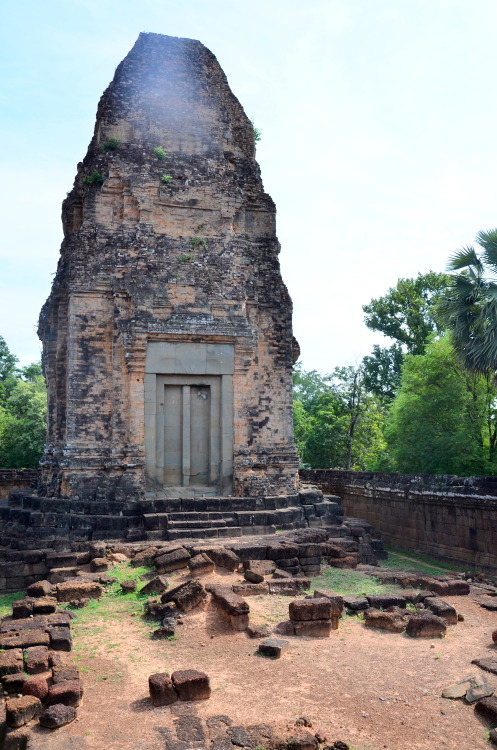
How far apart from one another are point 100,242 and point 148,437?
15.4 ft

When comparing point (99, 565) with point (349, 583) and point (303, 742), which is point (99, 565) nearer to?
point (349, 583)

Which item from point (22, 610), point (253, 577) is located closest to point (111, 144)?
point (253, 577)

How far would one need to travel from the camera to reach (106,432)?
1427cm

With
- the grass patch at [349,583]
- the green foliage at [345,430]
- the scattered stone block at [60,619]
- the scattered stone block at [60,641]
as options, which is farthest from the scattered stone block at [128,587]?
the green foliage at [345,430]

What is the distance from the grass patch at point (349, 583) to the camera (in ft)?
33.0

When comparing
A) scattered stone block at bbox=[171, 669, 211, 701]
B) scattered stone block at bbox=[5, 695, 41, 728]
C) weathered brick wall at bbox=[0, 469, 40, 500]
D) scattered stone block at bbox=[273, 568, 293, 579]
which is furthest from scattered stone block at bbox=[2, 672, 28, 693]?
weathered brick wall at bbox=[0, 469, 40, 500]

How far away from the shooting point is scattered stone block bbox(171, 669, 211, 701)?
621 cm

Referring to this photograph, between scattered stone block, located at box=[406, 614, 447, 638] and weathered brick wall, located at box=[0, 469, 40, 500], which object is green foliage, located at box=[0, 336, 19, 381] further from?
scattered stone block, located at box=[406, 614, 447, 638]

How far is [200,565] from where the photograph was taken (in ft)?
33.1

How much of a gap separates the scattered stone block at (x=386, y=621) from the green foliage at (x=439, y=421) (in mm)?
11726

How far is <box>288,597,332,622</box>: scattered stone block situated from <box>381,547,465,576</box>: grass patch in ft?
17.1

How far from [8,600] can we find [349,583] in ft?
18.6

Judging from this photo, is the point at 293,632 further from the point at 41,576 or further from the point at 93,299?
the point at 93,299

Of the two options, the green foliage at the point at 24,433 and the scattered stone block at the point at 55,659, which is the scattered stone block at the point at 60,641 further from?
the green foliage at the point at 24,433
